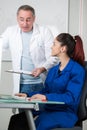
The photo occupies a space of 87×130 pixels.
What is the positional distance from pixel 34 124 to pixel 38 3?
167cm

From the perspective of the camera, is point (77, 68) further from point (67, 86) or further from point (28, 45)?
point (28, 45)

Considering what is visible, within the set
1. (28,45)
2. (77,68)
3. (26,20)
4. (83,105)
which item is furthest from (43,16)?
(83,105)

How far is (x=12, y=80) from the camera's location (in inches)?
121

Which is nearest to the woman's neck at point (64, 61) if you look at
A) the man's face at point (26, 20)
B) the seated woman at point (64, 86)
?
the seated woman at point (64, 86)

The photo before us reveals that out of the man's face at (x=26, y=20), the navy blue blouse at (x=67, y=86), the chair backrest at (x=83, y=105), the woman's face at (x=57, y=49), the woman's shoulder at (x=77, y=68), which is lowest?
the chair backrest at (x=83, y=105)

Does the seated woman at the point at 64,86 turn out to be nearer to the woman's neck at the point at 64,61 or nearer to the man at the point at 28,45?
the woman's neck at the point at 64,61

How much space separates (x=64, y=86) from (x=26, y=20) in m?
1.07

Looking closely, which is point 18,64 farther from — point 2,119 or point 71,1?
point 71,1

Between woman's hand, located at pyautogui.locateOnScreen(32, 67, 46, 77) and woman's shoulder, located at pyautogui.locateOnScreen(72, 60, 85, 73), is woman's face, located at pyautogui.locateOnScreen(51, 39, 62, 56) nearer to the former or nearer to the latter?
woman's shoulder, located at pyautogui.locateOnScreen(72, 60, 85, 73)

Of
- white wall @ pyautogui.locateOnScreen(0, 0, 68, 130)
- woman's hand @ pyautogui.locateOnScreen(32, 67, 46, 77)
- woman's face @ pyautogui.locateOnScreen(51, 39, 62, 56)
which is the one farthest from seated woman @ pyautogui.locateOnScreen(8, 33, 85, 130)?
white wall @ pyautogui.locateOnScreen(0, 0, 68, 130)

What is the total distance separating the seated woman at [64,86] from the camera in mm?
1865

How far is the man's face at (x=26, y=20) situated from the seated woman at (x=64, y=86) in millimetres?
765

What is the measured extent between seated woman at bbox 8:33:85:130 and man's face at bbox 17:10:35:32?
2.51ft

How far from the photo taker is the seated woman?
1.87 meters
